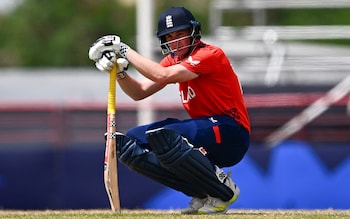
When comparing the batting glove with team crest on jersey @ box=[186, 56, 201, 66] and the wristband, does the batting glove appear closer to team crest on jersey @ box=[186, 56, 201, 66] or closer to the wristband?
the wristband

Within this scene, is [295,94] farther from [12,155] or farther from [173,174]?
[173,174]

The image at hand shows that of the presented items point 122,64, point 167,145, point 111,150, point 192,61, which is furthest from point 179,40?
point 111,150

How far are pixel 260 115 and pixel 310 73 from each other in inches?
133

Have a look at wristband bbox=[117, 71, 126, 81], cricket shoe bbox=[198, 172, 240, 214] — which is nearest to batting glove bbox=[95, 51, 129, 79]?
wristband bbox=[117, 71, 126, 81]

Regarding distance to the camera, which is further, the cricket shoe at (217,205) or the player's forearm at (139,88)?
the player's forearm at (139,88)

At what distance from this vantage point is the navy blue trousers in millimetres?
8406

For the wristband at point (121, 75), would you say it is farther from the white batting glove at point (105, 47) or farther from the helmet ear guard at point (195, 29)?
the helmet ear guard at point (195, 29)

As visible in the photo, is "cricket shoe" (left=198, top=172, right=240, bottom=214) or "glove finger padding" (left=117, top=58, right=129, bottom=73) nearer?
"glove finger padding" (left=117, top=58, right=129, bottom=73)

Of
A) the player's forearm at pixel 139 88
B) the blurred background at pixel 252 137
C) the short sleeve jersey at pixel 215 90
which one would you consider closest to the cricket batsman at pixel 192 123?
the short sleeve jersey at pixel 215 90

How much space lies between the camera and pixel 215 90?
8586mm

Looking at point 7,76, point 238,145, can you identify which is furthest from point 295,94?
point 7,76

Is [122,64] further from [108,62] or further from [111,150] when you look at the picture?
[111,150]

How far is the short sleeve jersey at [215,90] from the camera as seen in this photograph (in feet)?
28.0

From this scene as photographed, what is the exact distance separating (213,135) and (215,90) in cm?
38
